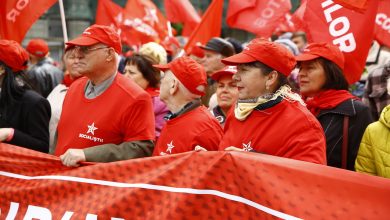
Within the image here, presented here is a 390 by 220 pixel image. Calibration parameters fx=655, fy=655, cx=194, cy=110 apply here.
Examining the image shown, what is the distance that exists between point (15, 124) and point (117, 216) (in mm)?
1746

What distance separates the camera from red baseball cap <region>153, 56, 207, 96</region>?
4.57m

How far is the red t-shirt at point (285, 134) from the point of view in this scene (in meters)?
3.57

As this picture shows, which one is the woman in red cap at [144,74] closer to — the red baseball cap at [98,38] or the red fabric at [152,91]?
the red fabric at [152,91]

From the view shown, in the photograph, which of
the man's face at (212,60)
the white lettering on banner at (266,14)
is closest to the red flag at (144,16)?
the white lettering on banner at (266,14)

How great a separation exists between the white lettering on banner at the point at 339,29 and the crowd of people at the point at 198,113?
2.87 feet

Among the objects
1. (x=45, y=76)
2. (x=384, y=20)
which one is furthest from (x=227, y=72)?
(x=45, y=76)

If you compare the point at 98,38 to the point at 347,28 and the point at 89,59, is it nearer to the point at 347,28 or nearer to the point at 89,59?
the point at 89,59

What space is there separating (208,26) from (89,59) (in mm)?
4140

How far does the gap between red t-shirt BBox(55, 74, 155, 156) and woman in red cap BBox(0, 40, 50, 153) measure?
1.60ft

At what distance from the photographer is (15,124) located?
4.92 meters

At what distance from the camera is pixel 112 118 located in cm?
429

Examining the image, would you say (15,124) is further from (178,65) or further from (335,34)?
(335,34)

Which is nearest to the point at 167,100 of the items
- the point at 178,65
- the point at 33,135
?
the point at 178,65

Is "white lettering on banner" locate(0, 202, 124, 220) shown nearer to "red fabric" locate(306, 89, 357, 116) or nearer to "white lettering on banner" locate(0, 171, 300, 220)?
"white lettering on banner" locate(0, 171, 300, 220)
